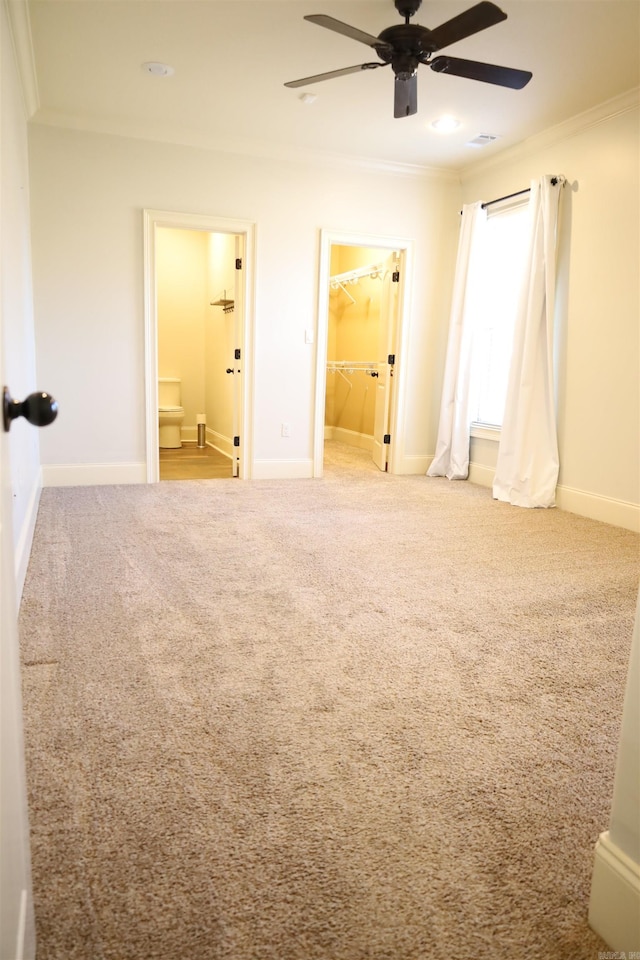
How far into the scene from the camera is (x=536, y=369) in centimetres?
463

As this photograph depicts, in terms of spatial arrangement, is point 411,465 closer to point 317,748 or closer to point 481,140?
point 481,140

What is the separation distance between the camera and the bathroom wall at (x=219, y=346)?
21.5ft

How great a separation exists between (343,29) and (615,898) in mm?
3244

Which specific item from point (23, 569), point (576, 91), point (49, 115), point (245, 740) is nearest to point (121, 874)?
point (245, 740)

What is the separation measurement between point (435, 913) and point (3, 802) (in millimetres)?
835

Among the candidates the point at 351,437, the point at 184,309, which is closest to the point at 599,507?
the point at 351,437

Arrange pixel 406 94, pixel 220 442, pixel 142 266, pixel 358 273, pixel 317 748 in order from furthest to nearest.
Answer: pixel 220 442
pixel 358 273
pixel 142 266
pixel 406 94
pixel 317 748

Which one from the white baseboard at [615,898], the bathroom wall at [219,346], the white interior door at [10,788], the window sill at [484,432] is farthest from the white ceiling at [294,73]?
the white baseboard at [615,898]

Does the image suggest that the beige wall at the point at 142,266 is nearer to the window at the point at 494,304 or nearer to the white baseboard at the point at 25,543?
the window at the point at 494,304

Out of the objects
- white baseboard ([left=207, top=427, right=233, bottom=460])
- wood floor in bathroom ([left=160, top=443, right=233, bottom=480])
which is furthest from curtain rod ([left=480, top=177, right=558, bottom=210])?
white baseboard ([left=207, top=427, right=233, bottom=460])

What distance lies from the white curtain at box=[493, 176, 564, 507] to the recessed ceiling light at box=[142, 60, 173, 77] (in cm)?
265

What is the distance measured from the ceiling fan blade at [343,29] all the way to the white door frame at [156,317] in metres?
2.31

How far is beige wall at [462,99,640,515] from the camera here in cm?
402

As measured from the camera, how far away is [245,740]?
166 cm
